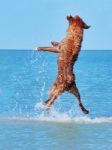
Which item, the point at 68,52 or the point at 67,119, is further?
the point at 67,119

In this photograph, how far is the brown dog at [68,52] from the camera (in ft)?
74.7

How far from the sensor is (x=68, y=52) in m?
23.0

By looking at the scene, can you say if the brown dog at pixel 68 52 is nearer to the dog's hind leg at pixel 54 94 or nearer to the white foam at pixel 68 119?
the dog's hind leg at pixel 54 94

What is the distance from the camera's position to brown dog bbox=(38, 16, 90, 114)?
2278 cm

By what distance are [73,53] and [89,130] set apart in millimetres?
2479

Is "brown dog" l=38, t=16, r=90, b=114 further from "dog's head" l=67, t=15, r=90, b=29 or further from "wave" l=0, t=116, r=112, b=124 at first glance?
"wave" l=0, t=116, r=112, b=124

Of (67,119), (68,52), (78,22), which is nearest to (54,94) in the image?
(67,119)

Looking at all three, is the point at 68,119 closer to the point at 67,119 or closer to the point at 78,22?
the point at 67,119

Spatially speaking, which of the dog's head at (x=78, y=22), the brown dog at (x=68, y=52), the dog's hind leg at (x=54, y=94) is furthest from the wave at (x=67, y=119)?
the dog's head at (x=78, y=22)

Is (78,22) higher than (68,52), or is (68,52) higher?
(78,22)

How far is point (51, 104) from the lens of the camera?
905 inches

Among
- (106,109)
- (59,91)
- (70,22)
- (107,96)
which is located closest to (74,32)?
(70,22)

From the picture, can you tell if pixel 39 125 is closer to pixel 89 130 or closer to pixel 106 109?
pixel 89 130

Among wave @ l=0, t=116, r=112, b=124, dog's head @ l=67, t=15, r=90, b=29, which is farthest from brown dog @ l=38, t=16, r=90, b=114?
wave @ l=0, t=116, r=112, b=124
